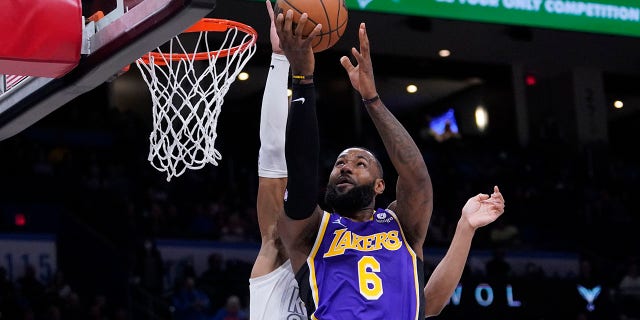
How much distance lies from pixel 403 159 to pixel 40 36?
1521mm

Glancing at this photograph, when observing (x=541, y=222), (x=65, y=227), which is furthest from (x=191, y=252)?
(x=541, y=222)

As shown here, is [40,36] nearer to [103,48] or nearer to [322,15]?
[103,48]

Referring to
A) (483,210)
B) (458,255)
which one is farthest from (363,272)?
(483,210)

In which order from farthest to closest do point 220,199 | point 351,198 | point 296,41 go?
point 220,199 < point 351,198 < point 296,41

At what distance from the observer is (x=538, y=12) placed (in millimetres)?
9836

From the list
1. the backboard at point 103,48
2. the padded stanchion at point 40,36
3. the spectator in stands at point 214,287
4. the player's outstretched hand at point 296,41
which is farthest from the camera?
the spectator in stands at point 214,287

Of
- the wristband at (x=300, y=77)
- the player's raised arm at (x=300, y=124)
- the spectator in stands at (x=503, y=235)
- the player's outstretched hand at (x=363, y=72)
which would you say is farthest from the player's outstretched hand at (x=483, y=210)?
the spectator in stands at (x=503, y=235)

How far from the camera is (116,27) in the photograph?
13.0 ft

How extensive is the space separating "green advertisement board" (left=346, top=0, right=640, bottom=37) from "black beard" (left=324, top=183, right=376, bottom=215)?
18.0 ft

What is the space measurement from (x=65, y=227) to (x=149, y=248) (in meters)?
1.10

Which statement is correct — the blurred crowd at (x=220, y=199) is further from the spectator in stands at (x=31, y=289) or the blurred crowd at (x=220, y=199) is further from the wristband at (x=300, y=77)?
the wristband at (x=300, y=77)

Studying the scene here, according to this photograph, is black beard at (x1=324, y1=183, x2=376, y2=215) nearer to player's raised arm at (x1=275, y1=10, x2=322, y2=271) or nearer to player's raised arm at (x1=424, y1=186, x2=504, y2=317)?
player's raised arm at (x1=275, y1=10, x2=322, y2=271)

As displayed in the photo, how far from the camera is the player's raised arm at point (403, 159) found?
3.58 m

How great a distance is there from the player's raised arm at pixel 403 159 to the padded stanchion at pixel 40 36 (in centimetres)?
117
